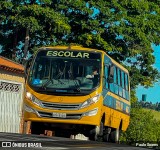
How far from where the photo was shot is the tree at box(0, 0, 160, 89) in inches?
1371

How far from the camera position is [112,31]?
120 feet

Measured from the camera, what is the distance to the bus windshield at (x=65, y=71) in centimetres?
1908

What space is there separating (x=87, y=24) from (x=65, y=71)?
1740 cm

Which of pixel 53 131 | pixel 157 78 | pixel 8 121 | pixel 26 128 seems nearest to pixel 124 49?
pixel 157 78

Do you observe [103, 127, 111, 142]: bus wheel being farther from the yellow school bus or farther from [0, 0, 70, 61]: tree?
[0, 0, 70, 61]: tree

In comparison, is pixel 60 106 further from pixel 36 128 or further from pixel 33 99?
pixel 36 128

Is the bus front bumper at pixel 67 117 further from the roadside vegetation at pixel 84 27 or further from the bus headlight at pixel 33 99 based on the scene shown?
the roadside vegetation at pixel 84 27

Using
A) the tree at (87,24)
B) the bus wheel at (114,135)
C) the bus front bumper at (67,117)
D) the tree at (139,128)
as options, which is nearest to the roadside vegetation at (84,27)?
the tree at (87,24)

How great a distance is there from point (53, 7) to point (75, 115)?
727 inches

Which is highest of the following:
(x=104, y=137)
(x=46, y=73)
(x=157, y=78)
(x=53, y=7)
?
(x=53, y=7)

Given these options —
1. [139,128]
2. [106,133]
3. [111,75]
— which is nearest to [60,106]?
[111,75]

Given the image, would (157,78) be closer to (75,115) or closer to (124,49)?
(124,49)

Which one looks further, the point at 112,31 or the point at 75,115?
the point at 112,31

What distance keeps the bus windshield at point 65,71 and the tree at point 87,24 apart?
1457 centimetres
